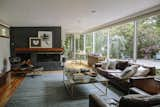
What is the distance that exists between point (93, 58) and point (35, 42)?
3.31 meters

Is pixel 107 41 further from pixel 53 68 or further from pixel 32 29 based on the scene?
pixel 32 29

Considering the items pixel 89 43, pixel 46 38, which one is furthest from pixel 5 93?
pixel 89 43

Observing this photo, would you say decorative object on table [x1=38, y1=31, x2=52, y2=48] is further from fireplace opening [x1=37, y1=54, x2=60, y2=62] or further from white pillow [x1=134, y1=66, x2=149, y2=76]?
white pillow [x1=134, y1=66, x2=149, y2=76]

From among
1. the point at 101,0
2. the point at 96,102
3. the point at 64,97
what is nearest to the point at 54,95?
the point at 64,97

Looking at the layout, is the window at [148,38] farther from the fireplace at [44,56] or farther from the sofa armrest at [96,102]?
the fireplace at [44,56]

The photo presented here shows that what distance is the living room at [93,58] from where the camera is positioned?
3.84 m

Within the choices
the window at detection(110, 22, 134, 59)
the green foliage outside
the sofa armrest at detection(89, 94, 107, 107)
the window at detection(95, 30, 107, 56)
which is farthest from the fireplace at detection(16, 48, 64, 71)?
the sofa armrest at detection(89, 94, 107, 107)

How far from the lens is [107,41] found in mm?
8641

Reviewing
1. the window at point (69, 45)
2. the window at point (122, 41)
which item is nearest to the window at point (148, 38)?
the window at point (122, 41)

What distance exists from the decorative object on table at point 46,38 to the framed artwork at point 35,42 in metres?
0.20

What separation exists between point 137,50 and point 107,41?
2.95m

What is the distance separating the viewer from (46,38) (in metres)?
8.87

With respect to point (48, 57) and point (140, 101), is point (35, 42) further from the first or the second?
point (140, 101)

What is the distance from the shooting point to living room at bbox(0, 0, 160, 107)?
3842 mm
